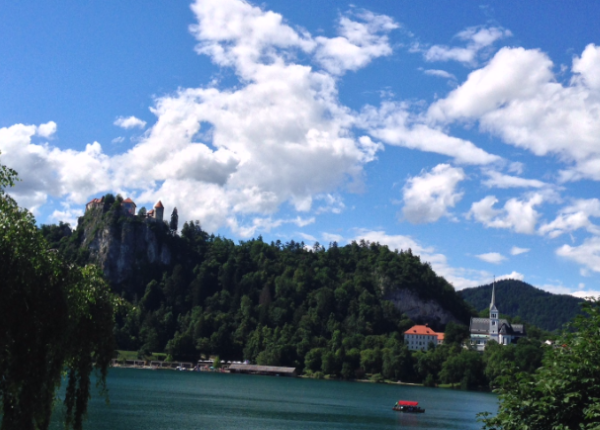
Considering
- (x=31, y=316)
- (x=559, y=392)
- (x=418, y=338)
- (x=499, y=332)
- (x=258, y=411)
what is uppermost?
(x=499, y=332)

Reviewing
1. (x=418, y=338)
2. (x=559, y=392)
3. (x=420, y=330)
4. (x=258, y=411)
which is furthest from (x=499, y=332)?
(x=559, y=392)

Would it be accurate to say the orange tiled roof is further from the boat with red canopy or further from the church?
the boat with red canopy

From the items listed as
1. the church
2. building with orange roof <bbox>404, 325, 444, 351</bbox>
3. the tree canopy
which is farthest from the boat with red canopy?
the church

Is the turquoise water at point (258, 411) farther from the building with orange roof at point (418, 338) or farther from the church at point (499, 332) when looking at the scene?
the church at point (499, 332)

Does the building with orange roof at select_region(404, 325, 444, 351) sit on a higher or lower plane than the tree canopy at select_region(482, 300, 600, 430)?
lower

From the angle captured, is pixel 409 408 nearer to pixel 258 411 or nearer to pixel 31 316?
pixel 258 411

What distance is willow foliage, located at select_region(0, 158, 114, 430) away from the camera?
1541 cm

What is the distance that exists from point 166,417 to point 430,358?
98.0 meters

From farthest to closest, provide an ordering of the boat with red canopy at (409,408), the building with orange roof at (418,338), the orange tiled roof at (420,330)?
the orange tiled roof at (420,330) < the building with orange roof at (418,338) < the boat with red canopy at (409,408)

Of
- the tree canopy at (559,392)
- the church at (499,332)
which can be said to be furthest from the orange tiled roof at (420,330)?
the tree canopy at (559,392)

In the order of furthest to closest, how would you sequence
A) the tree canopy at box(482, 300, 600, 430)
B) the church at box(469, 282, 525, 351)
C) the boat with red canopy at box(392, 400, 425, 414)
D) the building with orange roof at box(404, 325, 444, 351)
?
the building with orange roof at box(404, 325, 444, 351) → the church at box(469, 282, 525, 351) → the boat with red canopy at box(392, 400, 425, 414) → the tree canopy at box(482, 300, 600, 430)

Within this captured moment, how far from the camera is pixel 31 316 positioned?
1595cm

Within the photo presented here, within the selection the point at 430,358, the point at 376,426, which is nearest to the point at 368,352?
the point at 430,358

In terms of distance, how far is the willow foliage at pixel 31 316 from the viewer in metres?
15.4
